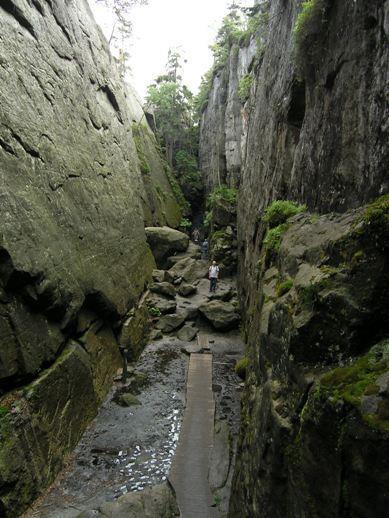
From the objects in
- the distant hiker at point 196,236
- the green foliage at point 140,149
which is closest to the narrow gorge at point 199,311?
the green foliage at point 140,149

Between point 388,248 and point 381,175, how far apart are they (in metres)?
1.53

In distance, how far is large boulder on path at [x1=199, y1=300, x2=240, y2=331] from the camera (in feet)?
52.4

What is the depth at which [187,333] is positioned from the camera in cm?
1569

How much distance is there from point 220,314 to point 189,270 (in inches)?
267

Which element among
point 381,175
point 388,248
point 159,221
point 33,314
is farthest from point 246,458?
point 159,221

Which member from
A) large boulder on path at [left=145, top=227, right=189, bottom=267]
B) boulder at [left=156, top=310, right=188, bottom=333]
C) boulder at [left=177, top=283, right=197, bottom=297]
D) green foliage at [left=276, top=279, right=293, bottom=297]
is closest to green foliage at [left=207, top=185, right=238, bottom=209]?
large boulder on path at [left=145, top=227, right=189, bottom=267]

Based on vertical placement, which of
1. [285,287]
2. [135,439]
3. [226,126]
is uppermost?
[226,126]

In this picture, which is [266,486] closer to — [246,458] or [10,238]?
[246,458]

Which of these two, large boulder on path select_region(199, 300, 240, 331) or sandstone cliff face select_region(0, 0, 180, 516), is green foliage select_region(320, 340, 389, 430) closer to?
sandstone cliff face select_region(0, 0, 180, 516)

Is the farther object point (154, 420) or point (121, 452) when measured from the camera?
point (154, 420)

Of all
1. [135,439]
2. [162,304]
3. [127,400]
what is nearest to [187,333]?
[162,304]

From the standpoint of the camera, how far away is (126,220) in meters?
15.5

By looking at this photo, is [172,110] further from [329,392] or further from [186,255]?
[329,392]

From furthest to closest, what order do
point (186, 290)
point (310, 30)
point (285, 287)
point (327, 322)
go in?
1. point (186, 290)
2. point (310, 30)
3. point (285, 287)
4. point (327, 322)
